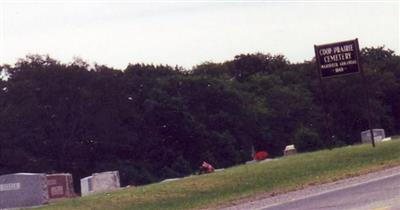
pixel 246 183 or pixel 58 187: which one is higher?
pixel 58 187

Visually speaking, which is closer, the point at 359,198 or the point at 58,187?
the point at 359,198

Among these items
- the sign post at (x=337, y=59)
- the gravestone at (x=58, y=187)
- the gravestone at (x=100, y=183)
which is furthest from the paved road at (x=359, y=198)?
the gravestone at (x=100, y=183)

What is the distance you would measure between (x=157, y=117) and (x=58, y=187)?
145 ft

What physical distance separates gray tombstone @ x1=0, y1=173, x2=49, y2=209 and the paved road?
1659cm

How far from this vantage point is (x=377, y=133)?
6031 cm

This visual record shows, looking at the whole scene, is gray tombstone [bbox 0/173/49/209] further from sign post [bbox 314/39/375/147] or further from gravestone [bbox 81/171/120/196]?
sign post [bbox 314/39/375/147]

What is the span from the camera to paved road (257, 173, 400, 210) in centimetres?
1657

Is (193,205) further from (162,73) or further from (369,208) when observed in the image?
(162,73)

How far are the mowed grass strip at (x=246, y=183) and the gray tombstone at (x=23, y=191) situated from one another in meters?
6.55

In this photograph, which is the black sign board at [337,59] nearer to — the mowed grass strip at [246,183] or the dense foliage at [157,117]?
the mowed grass strip at [246,183]

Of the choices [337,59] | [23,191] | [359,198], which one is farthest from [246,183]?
[23,191]

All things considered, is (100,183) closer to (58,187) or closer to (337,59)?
(58,187)

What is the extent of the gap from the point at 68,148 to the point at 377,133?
1090 inches

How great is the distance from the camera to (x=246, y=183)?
27531 millimetres
